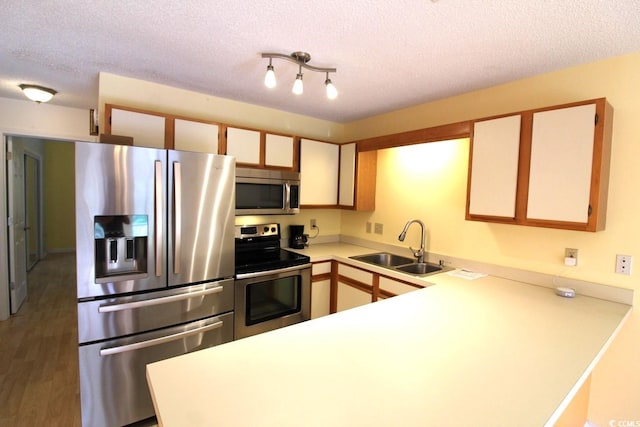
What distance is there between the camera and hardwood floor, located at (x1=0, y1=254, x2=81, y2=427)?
6.46 feet

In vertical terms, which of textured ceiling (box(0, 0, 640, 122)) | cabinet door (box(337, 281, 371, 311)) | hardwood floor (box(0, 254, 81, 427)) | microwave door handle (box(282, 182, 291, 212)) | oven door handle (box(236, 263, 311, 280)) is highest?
textured ceiling (box(0, 0, 640, 122))

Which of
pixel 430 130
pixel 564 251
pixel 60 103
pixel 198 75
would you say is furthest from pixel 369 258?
pixel 60 103

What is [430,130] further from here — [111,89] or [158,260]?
[111,89]

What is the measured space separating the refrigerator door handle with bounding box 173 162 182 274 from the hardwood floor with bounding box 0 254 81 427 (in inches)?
46.4

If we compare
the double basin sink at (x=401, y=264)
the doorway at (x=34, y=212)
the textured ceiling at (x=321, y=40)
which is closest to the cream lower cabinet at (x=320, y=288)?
the double basin sink at (x=401, y=264)

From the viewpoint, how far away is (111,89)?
2299 mm

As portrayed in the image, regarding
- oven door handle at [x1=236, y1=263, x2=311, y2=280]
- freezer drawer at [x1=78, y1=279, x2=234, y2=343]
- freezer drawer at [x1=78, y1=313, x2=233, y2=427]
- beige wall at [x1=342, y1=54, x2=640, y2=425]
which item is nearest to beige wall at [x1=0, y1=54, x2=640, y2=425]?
beige wall at [x1=342, y1=54, x2=640, y2=425]

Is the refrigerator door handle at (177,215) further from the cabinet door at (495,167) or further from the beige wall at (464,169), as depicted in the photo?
the cabinet door at (495,167)

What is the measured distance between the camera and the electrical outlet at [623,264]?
1.72m

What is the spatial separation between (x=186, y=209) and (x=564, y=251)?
247 centimetres

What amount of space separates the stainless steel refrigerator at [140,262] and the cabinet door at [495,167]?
5.62ft

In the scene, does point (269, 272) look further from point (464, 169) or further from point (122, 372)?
point (464, 169)

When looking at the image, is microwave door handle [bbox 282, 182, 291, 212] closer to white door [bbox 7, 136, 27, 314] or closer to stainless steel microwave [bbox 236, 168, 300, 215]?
stainless steel microwave [bbox 236, 168, 300, 215]

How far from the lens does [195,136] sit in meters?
2.46
